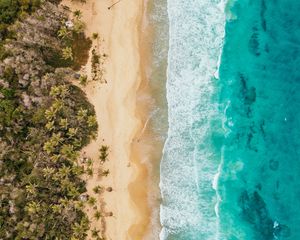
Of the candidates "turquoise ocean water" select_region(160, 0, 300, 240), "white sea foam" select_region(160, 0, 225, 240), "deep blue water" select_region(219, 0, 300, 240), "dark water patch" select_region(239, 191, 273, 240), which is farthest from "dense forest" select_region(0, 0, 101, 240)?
"dark water patch" select_region(239, 191, 273, 240)

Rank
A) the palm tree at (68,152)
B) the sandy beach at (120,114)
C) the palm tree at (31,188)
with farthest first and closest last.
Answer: the sandy beach at (120,114) → the palm tree at (68,152) → the palm tree at (31,188)

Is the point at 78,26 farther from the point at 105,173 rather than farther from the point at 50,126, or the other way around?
the point at 105,173

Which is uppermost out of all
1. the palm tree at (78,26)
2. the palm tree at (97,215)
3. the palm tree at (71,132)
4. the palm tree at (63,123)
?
the palm tree at (78,26)

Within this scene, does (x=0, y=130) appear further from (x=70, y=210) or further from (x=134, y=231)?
(x=134, y=231)

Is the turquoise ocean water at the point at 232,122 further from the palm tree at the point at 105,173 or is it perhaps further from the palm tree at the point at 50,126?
the palm tree at the point at 50,126

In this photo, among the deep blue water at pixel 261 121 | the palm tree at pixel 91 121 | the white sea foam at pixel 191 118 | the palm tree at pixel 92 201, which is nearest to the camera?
the palm tree at pixel 92 201

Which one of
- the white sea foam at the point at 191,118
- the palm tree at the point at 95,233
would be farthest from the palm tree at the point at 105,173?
the white sea foam at the point at 191,118

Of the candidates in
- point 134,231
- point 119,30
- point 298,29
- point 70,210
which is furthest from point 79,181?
point 298,29
